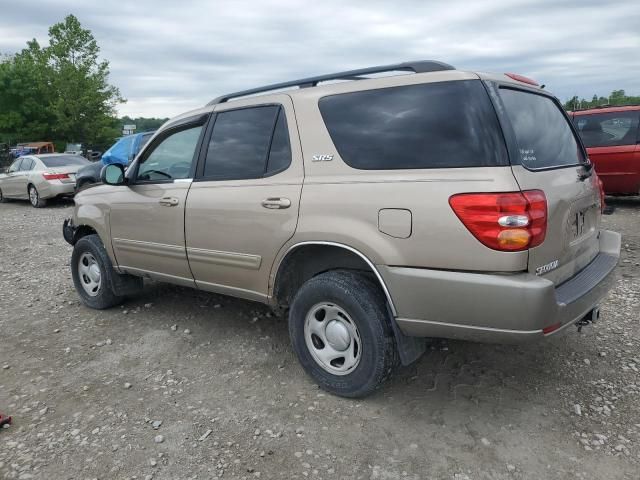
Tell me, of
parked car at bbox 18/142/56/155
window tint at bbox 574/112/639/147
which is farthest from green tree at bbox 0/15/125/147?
window tint at bbox 574/112/639/147

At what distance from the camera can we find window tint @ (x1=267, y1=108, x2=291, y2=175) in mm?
3312

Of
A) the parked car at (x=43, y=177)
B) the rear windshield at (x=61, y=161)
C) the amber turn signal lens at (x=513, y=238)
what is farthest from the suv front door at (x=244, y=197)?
the rear windshield at (x=61, y=161)

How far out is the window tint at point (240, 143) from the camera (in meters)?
3.48

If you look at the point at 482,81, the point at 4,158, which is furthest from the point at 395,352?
the point at 4,158

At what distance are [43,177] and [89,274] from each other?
32.4 ft

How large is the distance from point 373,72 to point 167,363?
254 cm

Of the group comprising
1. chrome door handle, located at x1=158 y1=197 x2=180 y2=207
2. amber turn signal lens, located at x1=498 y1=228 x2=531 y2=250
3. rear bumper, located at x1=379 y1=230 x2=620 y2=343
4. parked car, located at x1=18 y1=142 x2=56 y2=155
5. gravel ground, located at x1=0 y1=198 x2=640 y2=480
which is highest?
parked car, located at x1=18 y1=142 x2=56 y2=155

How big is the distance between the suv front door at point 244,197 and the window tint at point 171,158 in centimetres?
20

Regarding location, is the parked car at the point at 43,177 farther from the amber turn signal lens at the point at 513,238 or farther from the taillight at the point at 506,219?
the amber turn signal lens at the point at 513,238

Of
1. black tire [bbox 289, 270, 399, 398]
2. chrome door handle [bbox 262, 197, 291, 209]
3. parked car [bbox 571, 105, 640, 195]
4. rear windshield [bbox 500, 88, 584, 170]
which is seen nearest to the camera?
rear windshield [bbox 500, 88, 584, 170]

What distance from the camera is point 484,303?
250cm

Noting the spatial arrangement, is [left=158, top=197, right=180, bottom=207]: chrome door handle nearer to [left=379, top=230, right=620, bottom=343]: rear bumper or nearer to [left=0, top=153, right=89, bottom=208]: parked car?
[left=379, top=230, right=620, bottom=343]: rear bumper

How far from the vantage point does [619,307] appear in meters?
4.57

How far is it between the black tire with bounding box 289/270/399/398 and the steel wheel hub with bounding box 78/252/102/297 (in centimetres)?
263
